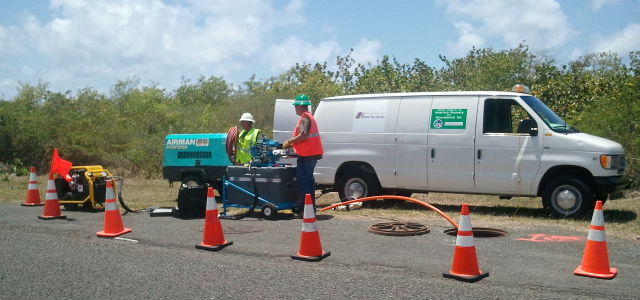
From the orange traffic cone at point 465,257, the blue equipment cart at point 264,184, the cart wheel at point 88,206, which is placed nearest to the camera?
the orange traffic cone at point 465,257

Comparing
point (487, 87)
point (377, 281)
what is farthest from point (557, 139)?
point (487, 87)

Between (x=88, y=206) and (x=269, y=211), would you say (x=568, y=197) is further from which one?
(x=88, y=206)

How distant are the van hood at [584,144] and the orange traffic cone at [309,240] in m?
4.98

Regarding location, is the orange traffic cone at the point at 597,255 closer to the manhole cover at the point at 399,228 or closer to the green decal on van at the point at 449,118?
the manhole cover at the point at 399,228

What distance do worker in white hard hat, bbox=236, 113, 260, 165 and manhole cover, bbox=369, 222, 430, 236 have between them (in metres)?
3.15

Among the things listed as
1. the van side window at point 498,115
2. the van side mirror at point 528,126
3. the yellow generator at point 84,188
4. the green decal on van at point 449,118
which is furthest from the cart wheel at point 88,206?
the van side mirror at point 528,126

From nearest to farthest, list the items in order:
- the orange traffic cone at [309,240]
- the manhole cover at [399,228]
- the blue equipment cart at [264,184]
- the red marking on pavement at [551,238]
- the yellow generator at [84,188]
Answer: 1. the orange traffic cone at [309,240]
2. the red marking on pavement at [551,238]
3. the manhole cover at [399,228]
4. the blue equipment cart at [264,184]
5. the yellow generator at [84,188]

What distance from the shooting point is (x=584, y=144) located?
9.45 metres

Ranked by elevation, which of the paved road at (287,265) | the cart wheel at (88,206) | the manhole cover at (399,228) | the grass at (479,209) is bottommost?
the paved road at (287,265)

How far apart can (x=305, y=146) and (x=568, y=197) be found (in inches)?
172

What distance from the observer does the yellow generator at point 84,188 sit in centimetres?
1102

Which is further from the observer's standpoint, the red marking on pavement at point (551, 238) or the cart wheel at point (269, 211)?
the cart wheel at point (269, 211)

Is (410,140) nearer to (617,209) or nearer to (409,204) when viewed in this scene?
(409,204)

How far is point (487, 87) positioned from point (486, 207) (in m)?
12.1
